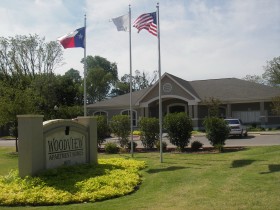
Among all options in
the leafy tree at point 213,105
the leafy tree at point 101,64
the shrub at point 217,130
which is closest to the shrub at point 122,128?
the shrub at point 217,130

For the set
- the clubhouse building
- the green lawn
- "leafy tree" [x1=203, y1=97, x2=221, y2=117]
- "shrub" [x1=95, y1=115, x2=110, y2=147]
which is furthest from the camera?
the clubhouse building

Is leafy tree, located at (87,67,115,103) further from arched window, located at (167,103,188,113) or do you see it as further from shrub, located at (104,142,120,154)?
shrub, located at (104,142,120,154)

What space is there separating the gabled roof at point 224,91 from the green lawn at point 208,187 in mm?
24579

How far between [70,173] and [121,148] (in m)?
11.0

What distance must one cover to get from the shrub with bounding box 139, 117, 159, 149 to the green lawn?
743 cm

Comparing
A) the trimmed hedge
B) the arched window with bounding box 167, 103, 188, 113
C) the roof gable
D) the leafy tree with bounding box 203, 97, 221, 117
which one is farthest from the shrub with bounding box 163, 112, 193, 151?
the arched window with bounding box 167, 103, 188, 113

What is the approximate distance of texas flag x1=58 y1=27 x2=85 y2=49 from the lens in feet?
60.4

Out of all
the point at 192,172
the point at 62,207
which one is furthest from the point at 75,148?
the point at 62,207

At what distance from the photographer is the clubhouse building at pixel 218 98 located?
38.9 metres

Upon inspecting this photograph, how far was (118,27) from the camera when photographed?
18562 millimetres

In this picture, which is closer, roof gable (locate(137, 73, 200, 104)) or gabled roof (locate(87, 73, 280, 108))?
gabled roof (locate(87, 73, 280, 108))

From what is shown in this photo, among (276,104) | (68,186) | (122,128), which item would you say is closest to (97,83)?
(276,104)

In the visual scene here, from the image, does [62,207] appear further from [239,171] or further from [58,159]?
[239,171]

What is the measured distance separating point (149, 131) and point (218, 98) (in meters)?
18.9
